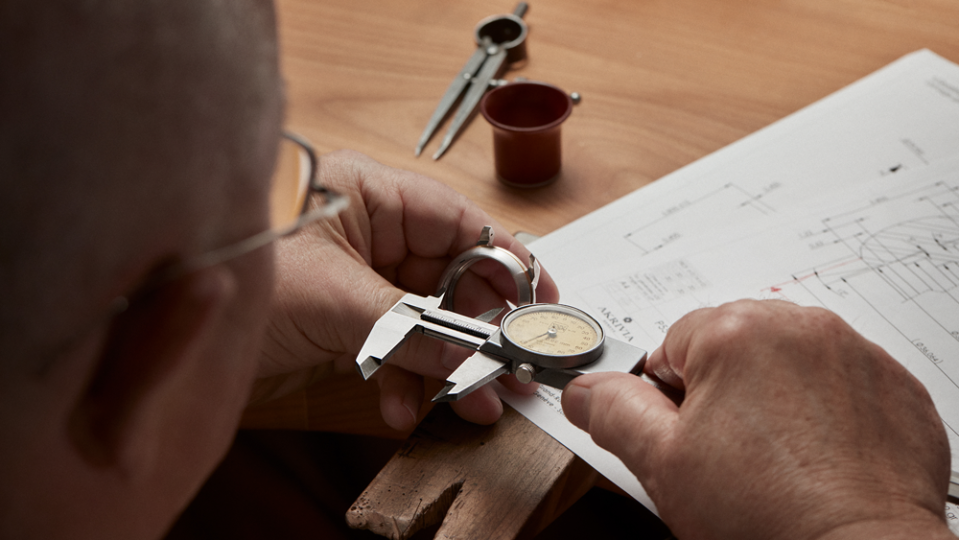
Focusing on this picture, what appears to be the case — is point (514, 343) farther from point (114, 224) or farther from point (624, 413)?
point (114, 224)

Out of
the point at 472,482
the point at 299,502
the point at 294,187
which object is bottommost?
the point at 299,502

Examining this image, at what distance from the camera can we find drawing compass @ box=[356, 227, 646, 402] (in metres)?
0.79

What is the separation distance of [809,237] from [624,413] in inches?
21.6

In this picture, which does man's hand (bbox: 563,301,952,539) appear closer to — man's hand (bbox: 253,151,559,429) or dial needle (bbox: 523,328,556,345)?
dial needle (bbox: 523,328,556,345)

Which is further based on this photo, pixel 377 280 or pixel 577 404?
pixel 377 280

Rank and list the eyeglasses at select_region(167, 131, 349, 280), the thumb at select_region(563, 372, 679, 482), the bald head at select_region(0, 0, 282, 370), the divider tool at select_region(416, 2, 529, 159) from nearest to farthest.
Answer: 1. the bald head at select_region(0, 0, 282, 370)
2. the eyeglasses at select_region(167, 131, 349, 280)
3. the thumb at select_region(563, 372, 679, 482)
4. the divider tool at select_region(416, 2, 529, 159)

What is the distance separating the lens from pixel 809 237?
3.58 feet

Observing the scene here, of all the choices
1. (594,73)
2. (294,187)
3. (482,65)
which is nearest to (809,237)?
(594,73)

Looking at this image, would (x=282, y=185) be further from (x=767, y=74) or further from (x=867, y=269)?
(x=767, y=74)

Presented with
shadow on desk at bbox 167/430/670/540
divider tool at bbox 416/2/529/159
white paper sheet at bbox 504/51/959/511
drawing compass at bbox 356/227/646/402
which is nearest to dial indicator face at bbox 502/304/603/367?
drawing compass at bbox 356/227/646/402

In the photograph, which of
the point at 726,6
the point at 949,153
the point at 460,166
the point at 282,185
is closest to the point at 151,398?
the point at 282,185

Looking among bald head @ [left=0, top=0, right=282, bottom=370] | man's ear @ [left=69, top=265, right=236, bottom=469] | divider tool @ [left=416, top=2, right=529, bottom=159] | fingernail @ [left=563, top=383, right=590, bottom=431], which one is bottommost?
divider tool @ [left=416, top=2, right=529, bottom=159]

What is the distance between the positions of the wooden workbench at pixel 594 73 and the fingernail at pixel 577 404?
45 cm

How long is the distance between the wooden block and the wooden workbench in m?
0.29
